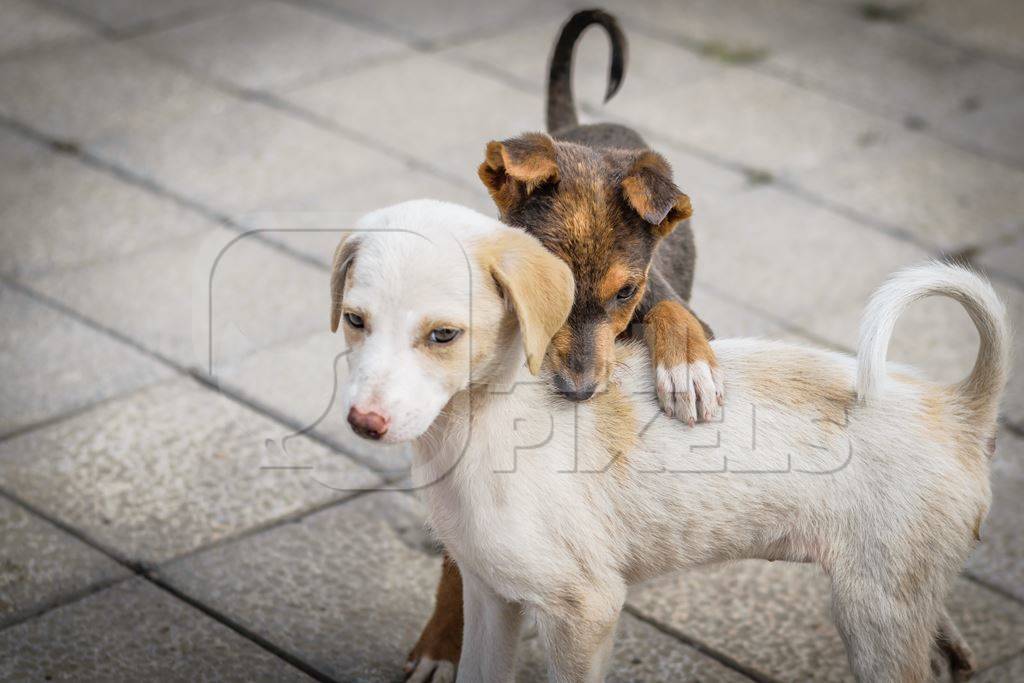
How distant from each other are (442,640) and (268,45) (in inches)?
205

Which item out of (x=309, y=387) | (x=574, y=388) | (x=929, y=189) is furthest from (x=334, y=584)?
(x=929, y=189)

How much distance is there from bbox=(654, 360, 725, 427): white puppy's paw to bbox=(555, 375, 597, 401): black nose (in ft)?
0.64

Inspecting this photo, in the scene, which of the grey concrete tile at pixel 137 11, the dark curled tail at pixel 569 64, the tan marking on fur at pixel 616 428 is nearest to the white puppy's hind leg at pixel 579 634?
the tan marking on fur at pixel 616 428

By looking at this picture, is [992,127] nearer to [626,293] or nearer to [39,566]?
[626,293]

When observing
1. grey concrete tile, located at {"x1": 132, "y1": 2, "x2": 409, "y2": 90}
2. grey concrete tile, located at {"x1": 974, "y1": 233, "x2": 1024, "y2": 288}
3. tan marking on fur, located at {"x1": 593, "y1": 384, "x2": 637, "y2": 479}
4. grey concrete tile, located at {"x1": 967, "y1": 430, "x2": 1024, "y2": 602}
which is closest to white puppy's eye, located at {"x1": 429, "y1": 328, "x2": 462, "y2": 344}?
tan marking on fur, located at {"x1": 593, "y1": 384, "x2": 637, "y2": 479}

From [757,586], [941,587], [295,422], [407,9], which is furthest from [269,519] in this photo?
[407,9]

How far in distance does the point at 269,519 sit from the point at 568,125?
173 cm

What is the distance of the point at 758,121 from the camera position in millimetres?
7898

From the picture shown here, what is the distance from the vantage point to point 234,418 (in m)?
5.28

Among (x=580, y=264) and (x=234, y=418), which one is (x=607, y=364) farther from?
(x=234, y=418)

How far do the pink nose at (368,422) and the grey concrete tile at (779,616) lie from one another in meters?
1.78

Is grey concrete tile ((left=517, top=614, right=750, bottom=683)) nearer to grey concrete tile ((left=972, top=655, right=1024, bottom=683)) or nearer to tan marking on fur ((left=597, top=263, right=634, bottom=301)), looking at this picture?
grey concrete tile ((left=972, top=655, right=1024, bottom=683))

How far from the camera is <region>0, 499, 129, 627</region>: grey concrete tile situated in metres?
4.23

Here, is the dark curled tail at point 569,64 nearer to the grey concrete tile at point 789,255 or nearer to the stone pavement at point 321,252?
the stone pavement at point 321,252
